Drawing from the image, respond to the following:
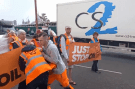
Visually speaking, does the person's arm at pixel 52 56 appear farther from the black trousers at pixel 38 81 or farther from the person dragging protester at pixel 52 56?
the black trousers at pixel 38 81

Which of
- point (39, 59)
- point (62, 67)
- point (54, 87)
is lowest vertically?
point (54, 87)

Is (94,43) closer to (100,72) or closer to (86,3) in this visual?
(100,72)

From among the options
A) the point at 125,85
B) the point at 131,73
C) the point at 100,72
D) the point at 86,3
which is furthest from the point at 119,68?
the point at 86,3

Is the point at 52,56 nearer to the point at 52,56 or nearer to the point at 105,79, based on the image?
the point at 52,56

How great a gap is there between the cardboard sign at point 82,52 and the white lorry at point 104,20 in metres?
4.21

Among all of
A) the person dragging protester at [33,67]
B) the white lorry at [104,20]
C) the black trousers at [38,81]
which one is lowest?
the black trousers at [38,81]

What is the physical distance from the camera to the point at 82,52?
437 centimetres

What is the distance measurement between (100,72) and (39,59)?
3.70m

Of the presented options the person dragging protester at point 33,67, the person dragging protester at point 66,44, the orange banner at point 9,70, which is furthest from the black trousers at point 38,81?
the person dragging protester at point 66,44

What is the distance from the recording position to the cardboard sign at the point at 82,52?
4059mm

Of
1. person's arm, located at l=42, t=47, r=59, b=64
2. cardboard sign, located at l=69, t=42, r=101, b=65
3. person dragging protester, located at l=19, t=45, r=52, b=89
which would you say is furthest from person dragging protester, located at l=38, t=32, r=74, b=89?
cardboard sign, located at l=69, t=42, r=101, b=65

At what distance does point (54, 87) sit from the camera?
3959 mm

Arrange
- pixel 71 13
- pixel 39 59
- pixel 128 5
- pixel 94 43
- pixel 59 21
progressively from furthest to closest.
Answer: pixel 59 21 → pixel 71 13 → pixel 128 5 → pixel 94 43 → pixel 39 59

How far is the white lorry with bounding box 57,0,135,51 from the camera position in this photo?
25.7 feet
